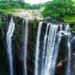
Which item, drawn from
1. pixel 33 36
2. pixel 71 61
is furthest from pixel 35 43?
pixel 71 61

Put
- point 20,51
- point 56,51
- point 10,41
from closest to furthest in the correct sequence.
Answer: point 56,51 < point 20,51 < point 10,41

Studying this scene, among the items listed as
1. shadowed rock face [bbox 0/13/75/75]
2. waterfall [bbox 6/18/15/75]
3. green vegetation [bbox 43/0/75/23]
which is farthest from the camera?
waterfall [bbox 6/18/15/75]

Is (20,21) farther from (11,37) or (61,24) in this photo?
(61,24)

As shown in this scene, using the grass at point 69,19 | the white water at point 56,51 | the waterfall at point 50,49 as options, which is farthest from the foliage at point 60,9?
the white water at point 56,51

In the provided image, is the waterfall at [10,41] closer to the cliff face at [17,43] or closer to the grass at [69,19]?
the cliff face at [17,43]

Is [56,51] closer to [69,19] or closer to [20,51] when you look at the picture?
[69,19]

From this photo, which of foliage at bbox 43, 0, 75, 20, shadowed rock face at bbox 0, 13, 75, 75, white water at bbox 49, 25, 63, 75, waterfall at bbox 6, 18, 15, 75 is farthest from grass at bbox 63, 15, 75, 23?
waterfall at bbox 6, 18, 15, 75

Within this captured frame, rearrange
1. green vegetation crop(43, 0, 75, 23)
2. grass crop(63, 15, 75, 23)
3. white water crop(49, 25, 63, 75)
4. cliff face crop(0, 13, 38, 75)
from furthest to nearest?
cliff face crop(0, 13, 38, 75) < green vegetation crop(43, 0, 75, 23) < grass crop(63, 15, 75, 23) < white water crop(49, 25, 63, 75)

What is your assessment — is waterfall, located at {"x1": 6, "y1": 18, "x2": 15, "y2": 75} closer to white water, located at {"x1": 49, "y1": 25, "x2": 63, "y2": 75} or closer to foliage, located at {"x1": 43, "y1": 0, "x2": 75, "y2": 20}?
foliage, located at {"x1": 43, "y1": 0, "x2": 75, "y2": 20}

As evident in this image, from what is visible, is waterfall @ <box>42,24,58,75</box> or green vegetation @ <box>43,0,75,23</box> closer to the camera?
waterfall @ <box>42,24,58,75</box>

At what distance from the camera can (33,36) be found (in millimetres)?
15477

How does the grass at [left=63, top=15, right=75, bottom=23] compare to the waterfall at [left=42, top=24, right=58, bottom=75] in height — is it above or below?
above

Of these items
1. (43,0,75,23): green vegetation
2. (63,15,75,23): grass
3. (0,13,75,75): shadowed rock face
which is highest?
(43,0,75,23): green vegetation

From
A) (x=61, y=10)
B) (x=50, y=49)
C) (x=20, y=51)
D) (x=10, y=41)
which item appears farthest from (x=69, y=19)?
(x=10, y=41)
